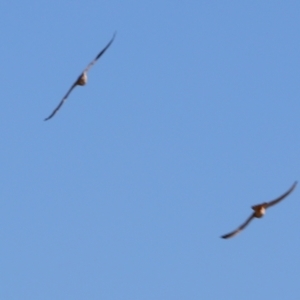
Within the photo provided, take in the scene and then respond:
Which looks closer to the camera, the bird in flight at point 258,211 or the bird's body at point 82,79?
the bird in flight at point 258,211

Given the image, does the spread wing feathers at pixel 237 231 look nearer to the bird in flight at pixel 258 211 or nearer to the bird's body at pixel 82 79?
the bird in flight at pixel 258 211

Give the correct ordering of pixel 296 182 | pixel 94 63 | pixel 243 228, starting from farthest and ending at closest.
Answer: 1. pixel 94 63
2. pixel 243 228
3. pixel 296 182

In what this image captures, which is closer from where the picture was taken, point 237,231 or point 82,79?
point 237,231

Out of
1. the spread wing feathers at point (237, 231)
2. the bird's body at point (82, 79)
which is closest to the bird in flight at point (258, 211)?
the spread wing feathers at point (237, 231)

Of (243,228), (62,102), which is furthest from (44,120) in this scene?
(243,228)

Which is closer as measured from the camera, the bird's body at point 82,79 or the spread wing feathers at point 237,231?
the spread wing feathers at point 237,231

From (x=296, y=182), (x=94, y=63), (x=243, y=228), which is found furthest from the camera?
(x=94, y=63)

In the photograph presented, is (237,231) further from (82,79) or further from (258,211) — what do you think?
(82,79)

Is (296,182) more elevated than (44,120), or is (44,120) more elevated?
(296,182)

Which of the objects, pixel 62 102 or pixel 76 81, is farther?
pixel 76 81

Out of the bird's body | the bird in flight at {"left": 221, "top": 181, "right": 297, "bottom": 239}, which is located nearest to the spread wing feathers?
the bird in flight at {"left": 221, "top": 181, "right": 297, "bottom": 239}

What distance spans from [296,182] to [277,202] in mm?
4433

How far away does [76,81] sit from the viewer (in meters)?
53.5

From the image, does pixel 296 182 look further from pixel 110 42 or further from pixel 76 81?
pixel 76 81
